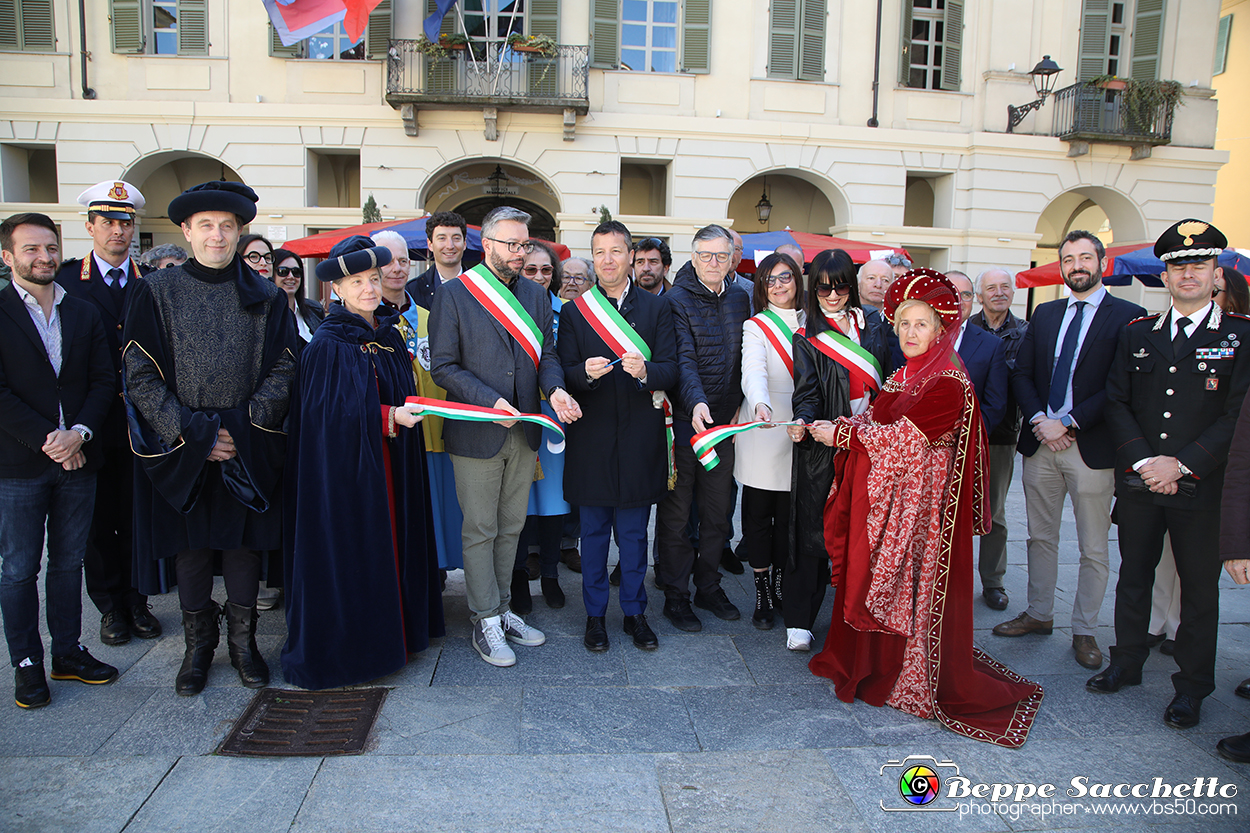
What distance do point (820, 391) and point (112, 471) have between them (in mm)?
3586

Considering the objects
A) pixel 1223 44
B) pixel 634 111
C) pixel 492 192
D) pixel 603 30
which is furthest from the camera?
pixel 1223 44

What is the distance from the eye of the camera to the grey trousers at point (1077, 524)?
12.7 ft

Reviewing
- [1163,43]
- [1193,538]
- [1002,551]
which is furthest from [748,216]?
[1193,538]

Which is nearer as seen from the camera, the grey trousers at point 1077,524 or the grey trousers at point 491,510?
the grey trousers at point 491,510

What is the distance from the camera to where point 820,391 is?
3.74 meters

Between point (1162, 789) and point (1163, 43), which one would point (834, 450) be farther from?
point (1163, 43)

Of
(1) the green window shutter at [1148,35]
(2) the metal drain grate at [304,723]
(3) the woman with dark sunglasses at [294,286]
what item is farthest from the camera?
(1) the green window shutter at [1148,35]

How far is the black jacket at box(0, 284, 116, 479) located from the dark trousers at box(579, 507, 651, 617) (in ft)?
7.46

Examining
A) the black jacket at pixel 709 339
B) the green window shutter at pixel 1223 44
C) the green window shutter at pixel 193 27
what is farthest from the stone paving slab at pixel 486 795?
the green window shutter at pixel 1223 44

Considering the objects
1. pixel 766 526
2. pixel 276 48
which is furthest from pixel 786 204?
pixel 766 526

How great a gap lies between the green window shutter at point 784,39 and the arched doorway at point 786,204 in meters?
2.35

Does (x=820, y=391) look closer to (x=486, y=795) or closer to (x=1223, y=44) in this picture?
(x=486, y=795)

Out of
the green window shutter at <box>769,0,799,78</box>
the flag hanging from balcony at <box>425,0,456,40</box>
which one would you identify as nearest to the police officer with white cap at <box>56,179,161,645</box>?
the flag hanging from balcony at <box>425,0,456,40</box>

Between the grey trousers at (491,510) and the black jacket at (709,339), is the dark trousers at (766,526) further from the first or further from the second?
the grey trousers at (491,510)
